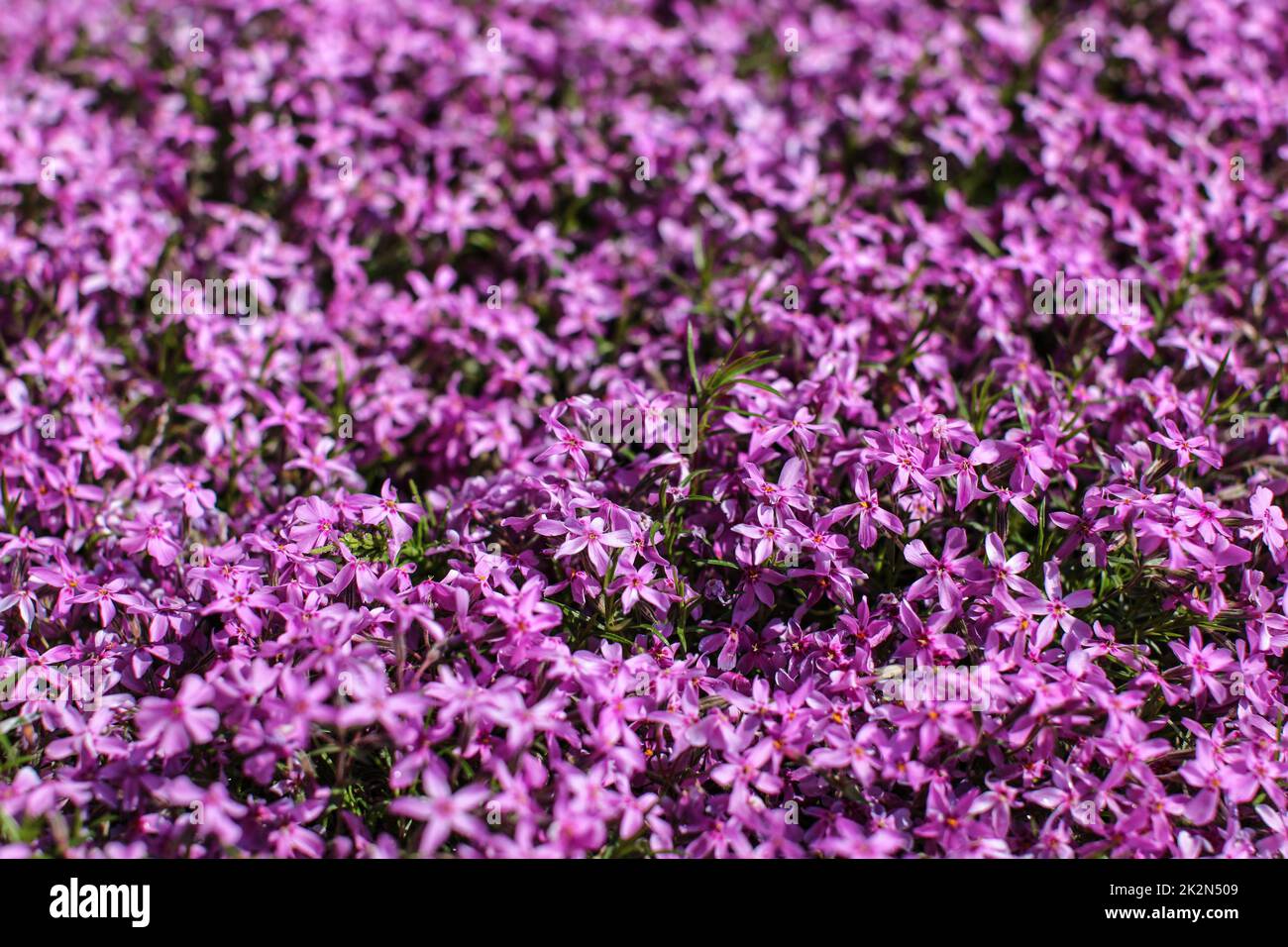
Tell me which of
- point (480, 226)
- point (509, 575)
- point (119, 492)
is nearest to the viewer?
point (509, 575)

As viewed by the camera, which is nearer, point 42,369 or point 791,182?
point 42,369

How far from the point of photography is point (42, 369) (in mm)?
4277

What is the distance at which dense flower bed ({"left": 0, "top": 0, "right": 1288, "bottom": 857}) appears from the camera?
312 centimetres

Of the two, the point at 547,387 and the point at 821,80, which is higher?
the point at 821,80

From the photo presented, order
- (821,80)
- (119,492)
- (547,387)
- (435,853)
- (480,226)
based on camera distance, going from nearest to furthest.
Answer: (435,853)
(119,492)
(547,387)
(480,226)
(821,80)

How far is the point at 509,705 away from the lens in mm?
3004

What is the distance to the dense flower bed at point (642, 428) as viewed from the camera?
10.2ft

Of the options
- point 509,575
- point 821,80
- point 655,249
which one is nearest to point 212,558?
point 509,575

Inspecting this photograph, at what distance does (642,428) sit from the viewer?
12.7ft

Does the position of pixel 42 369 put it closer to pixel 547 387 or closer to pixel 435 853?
pixel 547 387
